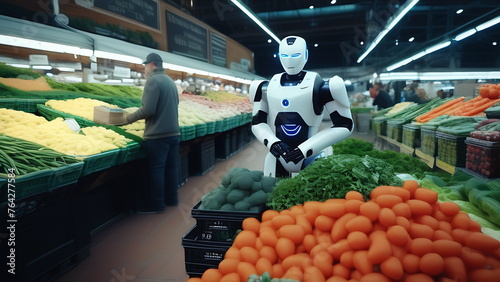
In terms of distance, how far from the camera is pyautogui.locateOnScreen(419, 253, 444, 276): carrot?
36.4 inches

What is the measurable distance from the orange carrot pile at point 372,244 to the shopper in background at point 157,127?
2.79m

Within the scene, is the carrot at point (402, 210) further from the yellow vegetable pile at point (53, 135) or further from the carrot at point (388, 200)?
the yellow vegetable pile at point (53, 135)

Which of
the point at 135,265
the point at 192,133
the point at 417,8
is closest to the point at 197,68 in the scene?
the point at 192,133

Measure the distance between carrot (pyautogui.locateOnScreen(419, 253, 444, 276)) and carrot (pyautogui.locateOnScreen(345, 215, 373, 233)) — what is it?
0.19 meters

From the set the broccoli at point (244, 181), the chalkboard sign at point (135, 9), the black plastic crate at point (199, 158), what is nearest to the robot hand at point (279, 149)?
the broccoli at point (244, 181)

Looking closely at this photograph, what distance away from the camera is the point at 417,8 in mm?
12180

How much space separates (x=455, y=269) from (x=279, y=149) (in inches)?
63.0

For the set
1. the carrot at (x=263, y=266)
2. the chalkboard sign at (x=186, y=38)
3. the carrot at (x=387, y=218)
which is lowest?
the carrot at (x=263, y=266)

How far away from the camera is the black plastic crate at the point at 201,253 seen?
1513 millimetres

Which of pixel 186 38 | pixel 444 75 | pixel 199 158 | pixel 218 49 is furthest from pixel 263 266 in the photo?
pixel 444 75

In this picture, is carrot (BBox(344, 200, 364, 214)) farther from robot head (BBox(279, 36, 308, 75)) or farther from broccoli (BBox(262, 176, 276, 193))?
robot head (BBox(279, 36, 308, 75))

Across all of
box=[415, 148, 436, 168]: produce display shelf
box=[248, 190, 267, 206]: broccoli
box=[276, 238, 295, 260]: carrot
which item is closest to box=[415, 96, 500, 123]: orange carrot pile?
box=[415, 148, 436, 168]: produce display shelf

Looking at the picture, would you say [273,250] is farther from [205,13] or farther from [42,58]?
[205,13]

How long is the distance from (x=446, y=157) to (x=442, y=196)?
186cm
